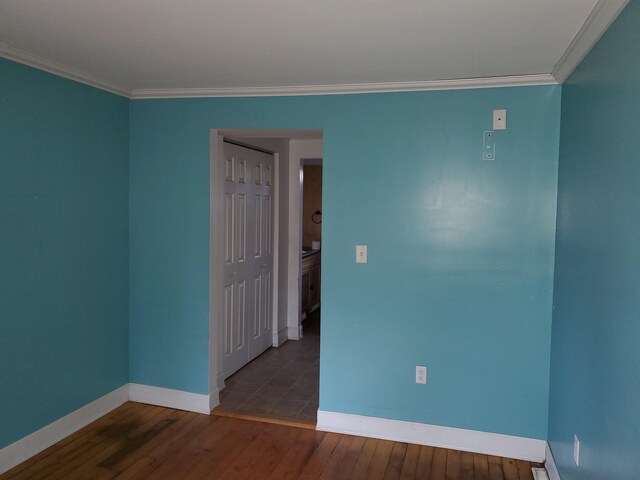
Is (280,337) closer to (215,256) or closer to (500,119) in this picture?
(215,256)

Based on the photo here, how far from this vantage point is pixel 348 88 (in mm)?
3270

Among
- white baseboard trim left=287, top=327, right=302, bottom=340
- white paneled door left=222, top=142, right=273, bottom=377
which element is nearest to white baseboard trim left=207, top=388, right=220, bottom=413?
white paneled door left=222, top=142, right=273, bottom=377

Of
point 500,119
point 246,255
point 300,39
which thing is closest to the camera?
point 300,39

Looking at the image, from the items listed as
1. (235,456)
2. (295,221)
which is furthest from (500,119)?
(295,221)

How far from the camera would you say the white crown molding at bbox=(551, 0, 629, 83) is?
6.16 feet

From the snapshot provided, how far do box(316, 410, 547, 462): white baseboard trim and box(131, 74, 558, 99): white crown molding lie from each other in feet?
7.08

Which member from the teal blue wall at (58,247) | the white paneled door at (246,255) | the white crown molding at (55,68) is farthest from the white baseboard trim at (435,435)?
the white crown molding at (55,68)

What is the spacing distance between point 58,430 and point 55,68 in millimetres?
2226

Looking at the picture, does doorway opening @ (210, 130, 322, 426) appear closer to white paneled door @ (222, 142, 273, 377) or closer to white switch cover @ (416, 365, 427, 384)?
white paneled door @ (222, 142, 273, 377)

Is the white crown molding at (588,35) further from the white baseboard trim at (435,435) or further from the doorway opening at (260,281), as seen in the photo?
the white baseboard trim at (435,435)

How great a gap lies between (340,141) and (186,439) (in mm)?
2201

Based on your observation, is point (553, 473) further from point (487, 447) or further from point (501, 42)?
point (501, 42)

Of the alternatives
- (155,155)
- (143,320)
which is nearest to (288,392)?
(143,320)

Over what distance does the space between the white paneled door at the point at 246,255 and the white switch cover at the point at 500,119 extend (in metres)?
2.00
